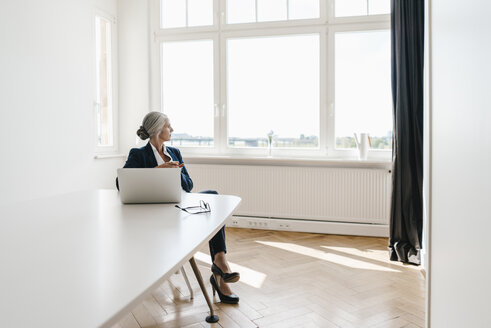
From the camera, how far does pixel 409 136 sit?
3477 mm

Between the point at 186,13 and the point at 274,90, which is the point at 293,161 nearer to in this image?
the point at 274,90

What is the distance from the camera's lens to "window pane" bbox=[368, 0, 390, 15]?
13.6 feet

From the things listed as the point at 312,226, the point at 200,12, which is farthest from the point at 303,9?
the point at 312,226

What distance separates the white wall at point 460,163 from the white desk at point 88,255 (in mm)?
785

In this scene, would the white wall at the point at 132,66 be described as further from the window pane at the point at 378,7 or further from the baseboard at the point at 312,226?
the window pane at the point at 378,7

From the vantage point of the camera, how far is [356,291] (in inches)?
104

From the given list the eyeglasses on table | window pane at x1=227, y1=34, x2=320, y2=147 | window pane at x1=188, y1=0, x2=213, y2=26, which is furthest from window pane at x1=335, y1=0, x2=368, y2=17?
the eyeglasses on table

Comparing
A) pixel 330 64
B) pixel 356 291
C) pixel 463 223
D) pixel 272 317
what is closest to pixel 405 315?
pixel 356 291

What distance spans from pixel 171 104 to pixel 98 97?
36.1 inches

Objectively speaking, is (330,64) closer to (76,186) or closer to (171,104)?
(171,104)

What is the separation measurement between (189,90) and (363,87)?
218 cm

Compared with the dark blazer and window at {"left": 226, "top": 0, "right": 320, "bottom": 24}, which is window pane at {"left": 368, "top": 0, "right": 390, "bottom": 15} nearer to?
window at {"left": 226, "top": 0, "right": 320, "bottom": 24}

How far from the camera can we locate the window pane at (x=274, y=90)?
4484 millimetres

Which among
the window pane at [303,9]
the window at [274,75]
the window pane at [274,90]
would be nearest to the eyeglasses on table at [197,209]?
the window at [274,75]
